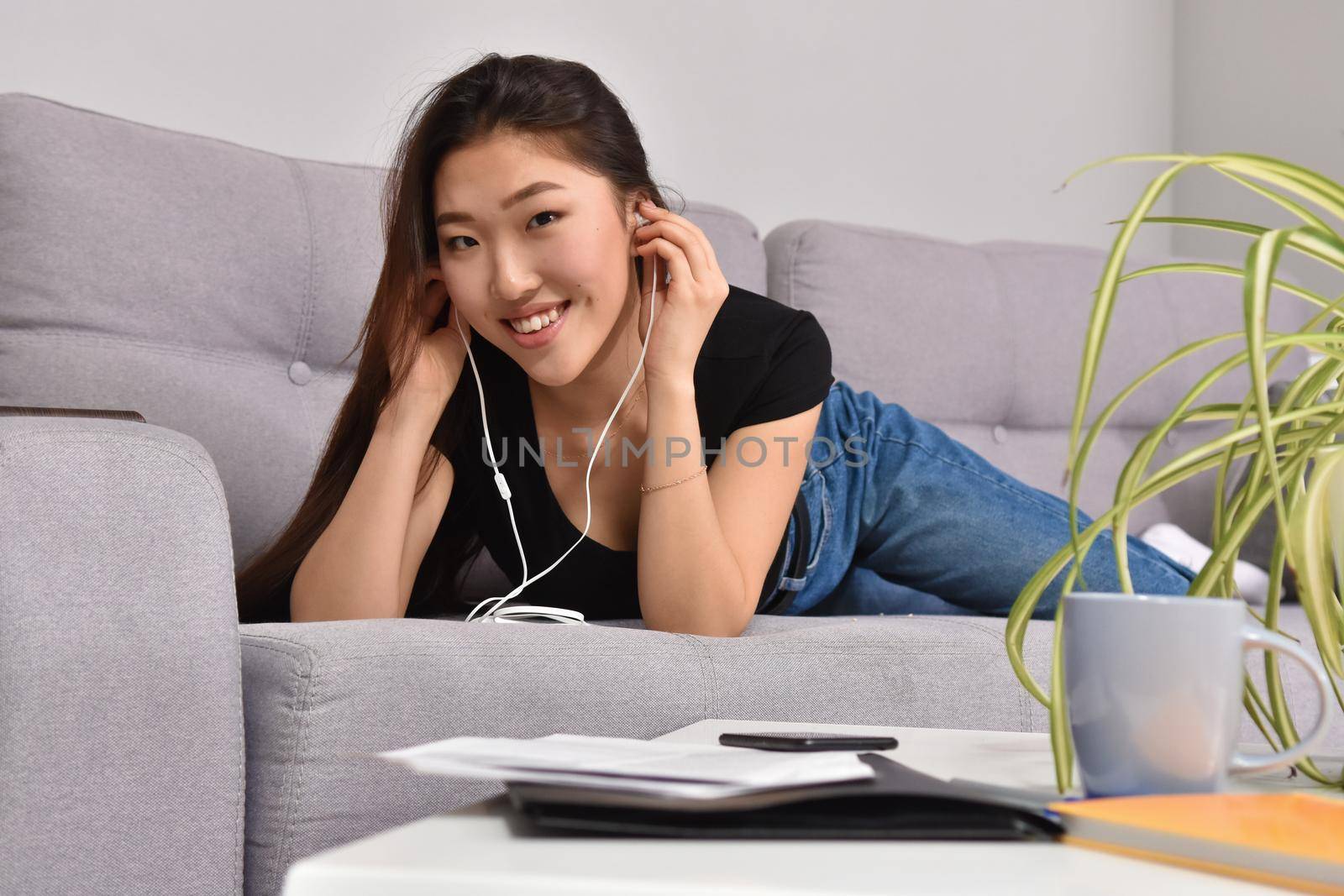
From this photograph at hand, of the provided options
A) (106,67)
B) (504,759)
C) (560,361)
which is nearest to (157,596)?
(504,759)

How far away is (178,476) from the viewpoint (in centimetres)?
89

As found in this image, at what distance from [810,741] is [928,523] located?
1.04m

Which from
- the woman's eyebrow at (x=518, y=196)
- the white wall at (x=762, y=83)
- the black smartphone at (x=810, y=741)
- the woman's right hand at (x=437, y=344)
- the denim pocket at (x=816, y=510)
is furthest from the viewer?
the white wall at (x=762, y=83)

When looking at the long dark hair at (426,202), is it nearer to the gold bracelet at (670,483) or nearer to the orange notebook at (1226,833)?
the gold bracelet at (670,483)

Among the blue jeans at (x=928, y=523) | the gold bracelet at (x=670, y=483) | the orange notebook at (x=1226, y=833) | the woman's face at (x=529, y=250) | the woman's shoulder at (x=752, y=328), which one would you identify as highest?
the woman's face at (x=529, y=250)

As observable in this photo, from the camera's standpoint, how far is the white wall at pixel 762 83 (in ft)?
6.70

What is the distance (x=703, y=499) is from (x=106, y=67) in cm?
135

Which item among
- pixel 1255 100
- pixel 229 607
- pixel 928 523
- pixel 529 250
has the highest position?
pixel 1255 100

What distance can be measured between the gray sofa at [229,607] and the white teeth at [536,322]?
14.6 inches

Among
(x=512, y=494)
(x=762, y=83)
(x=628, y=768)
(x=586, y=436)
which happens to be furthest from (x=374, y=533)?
(x=762, y=83)

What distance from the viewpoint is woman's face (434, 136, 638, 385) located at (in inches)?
50.6

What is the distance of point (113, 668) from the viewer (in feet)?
2.70

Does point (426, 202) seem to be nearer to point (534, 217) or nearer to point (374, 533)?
point (534, 217)

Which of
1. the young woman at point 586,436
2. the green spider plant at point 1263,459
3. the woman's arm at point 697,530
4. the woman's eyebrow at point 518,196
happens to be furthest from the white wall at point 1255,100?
the green spider plant at point 1263,459
